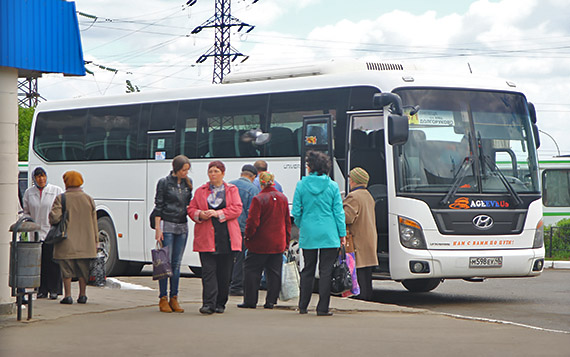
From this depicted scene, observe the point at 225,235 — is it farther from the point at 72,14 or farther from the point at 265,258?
the point at 72,14

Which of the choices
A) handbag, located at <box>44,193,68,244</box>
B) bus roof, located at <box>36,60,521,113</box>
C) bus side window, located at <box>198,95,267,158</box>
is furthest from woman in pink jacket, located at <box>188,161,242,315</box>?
bus side window, located at <box>198,95,267,158</box>

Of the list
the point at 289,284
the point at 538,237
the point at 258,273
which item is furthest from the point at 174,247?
the point at 538,237

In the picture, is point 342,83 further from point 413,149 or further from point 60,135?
point 60,135

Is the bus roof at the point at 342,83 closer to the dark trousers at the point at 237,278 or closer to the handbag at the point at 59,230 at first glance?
the dark trousers at the point at 237,278

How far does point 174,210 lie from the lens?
37.9ft

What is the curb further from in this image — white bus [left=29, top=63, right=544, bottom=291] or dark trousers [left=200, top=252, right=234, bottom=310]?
dark trousers [left=200, top=252, right=234, bottom=310]

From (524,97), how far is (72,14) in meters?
7.34

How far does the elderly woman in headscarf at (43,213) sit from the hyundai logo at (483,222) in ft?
18.9

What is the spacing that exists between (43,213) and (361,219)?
419cm

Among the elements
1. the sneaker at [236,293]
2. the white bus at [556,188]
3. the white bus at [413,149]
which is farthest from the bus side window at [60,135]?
the white bus at [556,188]

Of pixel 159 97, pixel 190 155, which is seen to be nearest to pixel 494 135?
pixel 190 155

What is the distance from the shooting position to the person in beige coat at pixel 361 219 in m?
13.5

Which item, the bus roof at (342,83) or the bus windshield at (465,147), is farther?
the bus roof at (342,83)

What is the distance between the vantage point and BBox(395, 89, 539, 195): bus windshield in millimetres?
14336
